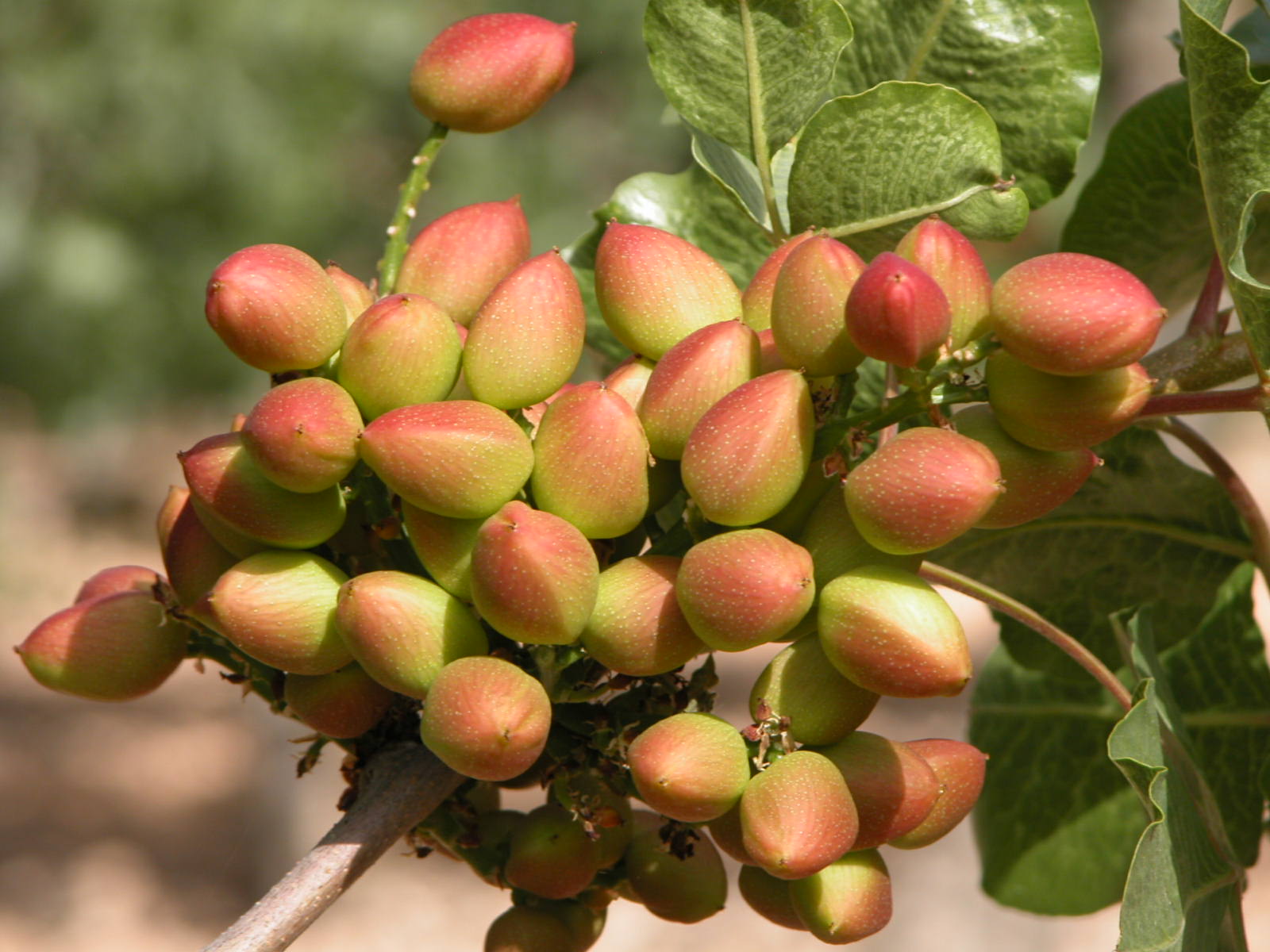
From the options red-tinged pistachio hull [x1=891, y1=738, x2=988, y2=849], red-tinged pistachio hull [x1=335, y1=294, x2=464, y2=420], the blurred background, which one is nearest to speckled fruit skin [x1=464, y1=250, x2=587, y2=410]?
red-tinged pistachio hull [x1=335, y1=294, x2=464, y2=420]

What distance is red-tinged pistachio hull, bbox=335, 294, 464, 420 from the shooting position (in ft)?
1.82

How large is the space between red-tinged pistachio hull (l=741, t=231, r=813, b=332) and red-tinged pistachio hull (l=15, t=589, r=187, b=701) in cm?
34

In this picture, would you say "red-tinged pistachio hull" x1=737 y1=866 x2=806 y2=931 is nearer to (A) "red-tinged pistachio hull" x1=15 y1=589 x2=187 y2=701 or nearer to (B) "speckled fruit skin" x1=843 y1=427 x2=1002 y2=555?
(B) "speckled fruit skin" x1=843 y1=427 x2=1002 y2=555

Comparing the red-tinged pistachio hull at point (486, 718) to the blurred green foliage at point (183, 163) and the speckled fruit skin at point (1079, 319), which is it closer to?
the speckled fruit skin at point (1079, 319)

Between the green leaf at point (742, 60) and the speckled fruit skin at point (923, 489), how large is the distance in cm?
27

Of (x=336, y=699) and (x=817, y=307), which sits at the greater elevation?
(x=817, y=307)

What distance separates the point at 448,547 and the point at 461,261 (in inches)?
6.9

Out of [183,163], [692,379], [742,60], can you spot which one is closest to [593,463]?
[692,379]

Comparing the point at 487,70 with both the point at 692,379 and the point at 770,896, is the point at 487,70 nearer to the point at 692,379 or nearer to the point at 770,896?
the point at 692,379

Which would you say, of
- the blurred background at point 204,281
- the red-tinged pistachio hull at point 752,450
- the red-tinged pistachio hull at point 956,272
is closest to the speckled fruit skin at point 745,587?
the red-tinged pistachio hull at point 752,450

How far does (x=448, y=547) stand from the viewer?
546mm

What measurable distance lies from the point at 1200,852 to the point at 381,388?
1.52ft

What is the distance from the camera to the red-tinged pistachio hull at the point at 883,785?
20.9 inches

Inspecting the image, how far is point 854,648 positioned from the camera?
496mm
